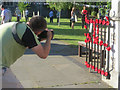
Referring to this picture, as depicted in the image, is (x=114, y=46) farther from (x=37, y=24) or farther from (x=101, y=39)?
(x=37, y=24)

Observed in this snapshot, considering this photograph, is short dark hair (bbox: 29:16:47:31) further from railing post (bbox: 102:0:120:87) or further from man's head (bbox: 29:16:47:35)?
railing post (bbox: 102:0:120:87)

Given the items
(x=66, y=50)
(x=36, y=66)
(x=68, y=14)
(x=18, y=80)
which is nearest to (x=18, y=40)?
(x=18, y=80)

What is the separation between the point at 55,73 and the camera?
6434 millimetres

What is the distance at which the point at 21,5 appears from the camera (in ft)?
111

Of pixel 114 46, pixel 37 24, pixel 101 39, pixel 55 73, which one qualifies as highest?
pixel 37 24

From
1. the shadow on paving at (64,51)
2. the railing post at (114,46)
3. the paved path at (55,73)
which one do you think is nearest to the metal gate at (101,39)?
the railing post at (114,46)

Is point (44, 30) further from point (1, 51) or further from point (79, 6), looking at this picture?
point (79, 6)

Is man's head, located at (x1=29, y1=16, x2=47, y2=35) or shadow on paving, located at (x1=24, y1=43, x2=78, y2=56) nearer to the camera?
man's head, located at (x1=29, y1=16, x2=47, y2=35)

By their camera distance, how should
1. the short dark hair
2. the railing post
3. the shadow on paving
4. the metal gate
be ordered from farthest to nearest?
the shadow on paving
the metal gate
the railing post
the short dark hair

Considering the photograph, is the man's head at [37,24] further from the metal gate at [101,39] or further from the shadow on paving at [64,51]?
the shadow on paving at [64,51]

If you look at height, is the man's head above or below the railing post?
above

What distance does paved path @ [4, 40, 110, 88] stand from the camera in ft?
18.3

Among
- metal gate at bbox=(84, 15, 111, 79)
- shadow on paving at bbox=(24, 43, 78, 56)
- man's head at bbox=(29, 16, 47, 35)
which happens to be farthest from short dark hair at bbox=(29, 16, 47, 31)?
shadow on paving at bbox=(24, 43, 78, 56)

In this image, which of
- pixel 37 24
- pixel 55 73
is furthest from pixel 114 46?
pixel 37 24
